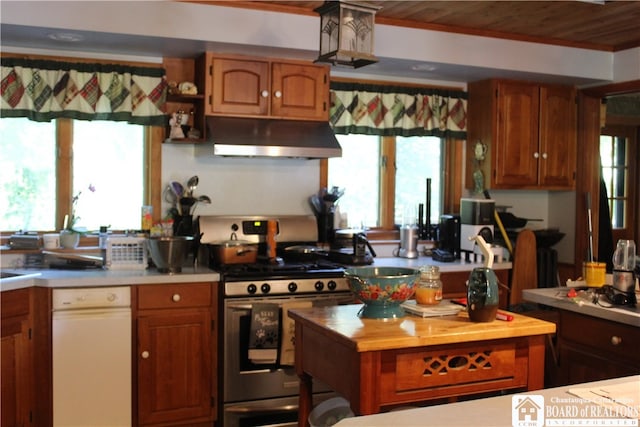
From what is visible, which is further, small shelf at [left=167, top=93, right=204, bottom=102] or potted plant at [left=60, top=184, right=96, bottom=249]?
small shelf at [left=167, top=93, right=204, bottom=102]

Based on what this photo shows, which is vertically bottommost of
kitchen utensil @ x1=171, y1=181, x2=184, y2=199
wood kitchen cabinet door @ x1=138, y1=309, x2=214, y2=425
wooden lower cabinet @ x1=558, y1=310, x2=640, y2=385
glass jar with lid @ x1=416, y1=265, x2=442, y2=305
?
wood kitchen cabinet door @ x1=138, y1=309, x2=214, y2=425

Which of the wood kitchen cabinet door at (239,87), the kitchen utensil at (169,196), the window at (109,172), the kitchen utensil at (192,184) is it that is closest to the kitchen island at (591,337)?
the wood kitchen cabinet door at (239,87)

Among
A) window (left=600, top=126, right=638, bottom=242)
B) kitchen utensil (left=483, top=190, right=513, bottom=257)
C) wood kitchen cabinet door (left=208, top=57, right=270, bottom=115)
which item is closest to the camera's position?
wood kitchen cabinet door (left=208, top=57, right=270, bottom=115)

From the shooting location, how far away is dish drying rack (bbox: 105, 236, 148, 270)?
3801 millimetres

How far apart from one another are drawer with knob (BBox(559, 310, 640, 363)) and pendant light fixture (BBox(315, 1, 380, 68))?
4.93 ft

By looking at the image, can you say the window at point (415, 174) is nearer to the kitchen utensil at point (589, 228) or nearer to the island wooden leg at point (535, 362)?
the kitchen utensil at point (589, 228)

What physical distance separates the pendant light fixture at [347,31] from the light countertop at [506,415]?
1650mm

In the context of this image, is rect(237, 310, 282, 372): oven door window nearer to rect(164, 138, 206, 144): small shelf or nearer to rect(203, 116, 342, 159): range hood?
rect(203, 116, 342, 159): range hood

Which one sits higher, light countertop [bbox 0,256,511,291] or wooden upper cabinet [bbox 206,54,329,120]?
wooden upper cabinet [bbox 206,54,329,120]

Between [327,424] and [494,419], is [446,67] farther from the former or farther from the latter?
[494,419]

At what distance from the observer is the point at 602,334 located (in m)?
2.89

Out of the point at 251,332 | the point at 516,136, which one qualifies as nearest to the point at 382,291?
the point at 251,332

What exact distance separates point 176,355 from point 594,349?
2.14 m

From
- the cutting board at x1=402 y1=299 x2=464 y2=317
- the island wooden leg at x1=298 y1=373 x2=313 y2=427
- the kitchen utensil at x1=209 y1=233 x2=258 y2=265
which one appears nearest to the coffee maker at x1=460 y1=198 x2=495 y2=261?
the kitchen utensil at x1=209 y1=233 x2=258 y2=265
